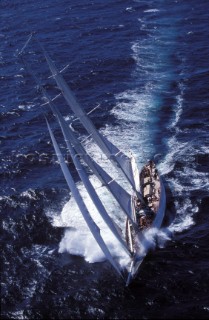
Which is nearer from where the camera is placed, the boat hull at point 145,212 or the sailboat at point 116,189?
the sailboat at point 116,189

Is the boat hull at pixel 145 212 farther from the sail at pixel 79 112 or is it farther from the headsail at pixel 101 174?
the sail at pixel 79 112

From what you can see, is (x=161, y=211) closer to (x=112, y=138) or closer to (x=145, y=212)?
(x=145, y=212)

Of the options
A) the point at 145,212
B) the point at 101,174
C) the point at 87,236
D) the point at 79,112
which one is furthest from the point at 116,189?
the point at 79,112

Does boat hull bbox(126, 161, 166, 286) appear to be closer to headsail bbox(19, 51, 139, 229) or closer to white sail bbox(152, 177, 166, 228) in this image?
white sail bbox(152, 177, 166, 228)

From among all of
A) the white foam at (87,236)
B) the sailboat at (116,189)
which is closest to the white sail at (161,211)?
the sailboat at (116,189)

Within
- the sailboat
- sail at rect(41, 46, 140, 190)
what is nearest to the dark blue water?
the sailboat
